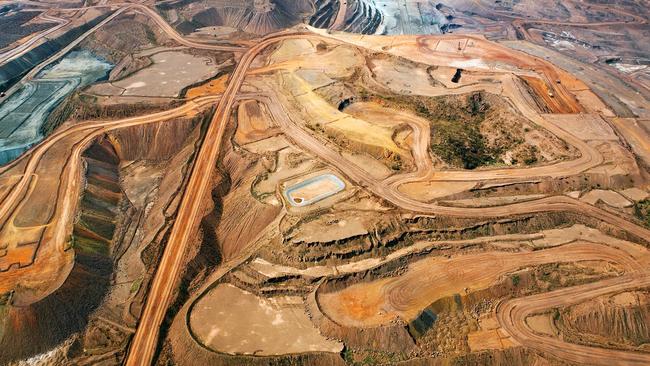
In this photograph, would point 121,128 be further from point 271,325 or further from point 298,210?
point 271,325

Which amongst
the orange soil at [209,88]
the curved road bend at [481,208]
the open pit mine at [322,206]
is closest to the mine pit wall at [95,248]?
the open pit mine at [322,206]

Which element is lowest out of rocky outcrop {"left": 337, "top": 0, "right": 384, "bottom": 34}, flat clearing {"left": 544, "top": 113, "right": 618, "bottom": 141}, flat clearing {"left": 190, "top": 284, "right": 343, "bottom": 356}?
flat clearing {"left": 190, "top": 284, "right": 343, "bottom": 356}

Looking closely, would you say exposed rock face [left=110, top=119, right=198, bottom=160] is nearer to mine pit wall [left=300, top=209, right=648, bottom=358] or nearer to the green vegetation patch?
the green vegetation patch

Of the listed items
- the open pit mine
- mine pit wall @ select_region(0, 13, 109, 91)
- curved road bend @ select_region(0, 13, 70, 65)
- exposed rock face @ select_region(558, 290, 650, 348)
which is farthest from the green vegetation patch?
curved road bend @ select_region(0, 13, 70, 65)

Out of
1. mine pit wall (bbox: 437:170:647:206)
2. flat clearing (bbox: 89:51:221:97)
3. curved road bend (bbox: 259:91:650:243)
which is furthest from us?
flat clearing (bbox: 89:51:221:97)

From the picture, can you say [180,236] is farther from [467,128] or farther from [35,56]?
[35,56]

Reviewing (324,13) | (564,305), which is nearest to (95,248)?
(564,305)

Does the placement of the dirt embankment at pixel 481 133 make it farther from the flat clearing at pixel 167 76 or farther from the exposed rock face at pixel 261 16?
the exposed rock face at pixel 261 16
